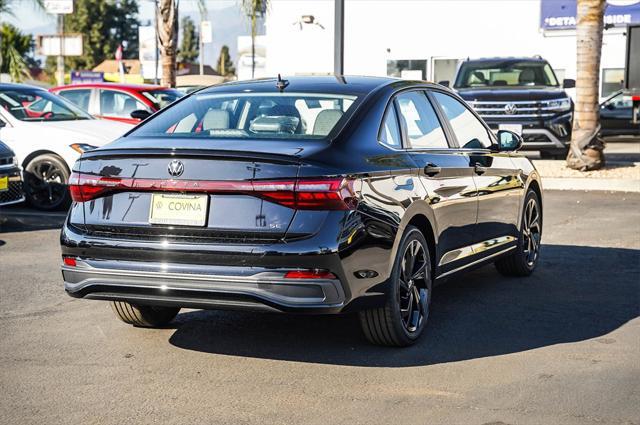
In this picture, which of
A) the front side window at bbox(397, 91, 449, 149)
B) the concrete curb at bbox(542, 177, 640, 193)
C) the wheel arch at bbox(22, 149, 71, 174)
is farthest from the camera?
the concrete curb at bbox(542, 177, 640, 193)

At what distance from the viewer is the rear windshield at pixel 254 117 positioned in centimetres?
627

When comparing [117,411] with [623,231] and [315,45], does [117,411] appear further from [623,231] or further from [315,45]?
[315,45]

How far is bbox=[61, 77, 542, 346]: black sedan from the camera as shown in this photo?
222 inches

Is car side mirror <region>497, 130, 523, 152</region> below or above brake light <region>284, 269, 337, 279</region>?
above

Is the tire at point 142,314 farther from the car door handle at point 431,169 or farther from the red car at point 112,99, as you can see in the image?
the red car at point 112,99

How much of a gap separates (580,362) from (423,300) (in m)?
1.01

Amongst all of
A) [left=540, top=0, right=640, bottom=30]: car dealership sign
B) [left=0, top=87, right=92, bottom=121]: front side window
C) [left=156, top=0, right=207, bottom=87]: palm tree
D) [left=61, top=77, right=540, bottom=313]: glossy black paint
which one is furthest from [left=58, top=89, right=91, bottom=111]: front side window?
[left=540, top=0, right=640, bottom=30]: car dealership sign

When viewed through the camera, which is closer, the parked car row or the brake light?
the brake light

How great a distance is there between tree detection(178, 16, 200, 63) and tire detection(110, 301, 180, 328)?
144 metres

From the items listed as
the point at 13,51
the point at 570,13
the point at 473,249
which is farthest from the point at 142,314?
the point at 13,51

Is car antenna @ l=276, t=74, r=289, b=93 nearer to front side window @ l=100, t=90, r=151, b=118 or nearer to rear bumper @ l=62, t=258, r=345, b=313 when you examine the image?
rear bumper @ l=62, t=258, r=345, b=313

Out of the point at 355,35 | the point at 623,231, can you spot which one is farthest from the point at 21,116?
the point at 355,35

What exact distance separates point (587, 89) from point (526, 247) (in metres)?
10.4

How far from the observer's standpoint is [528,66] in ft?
69.6
